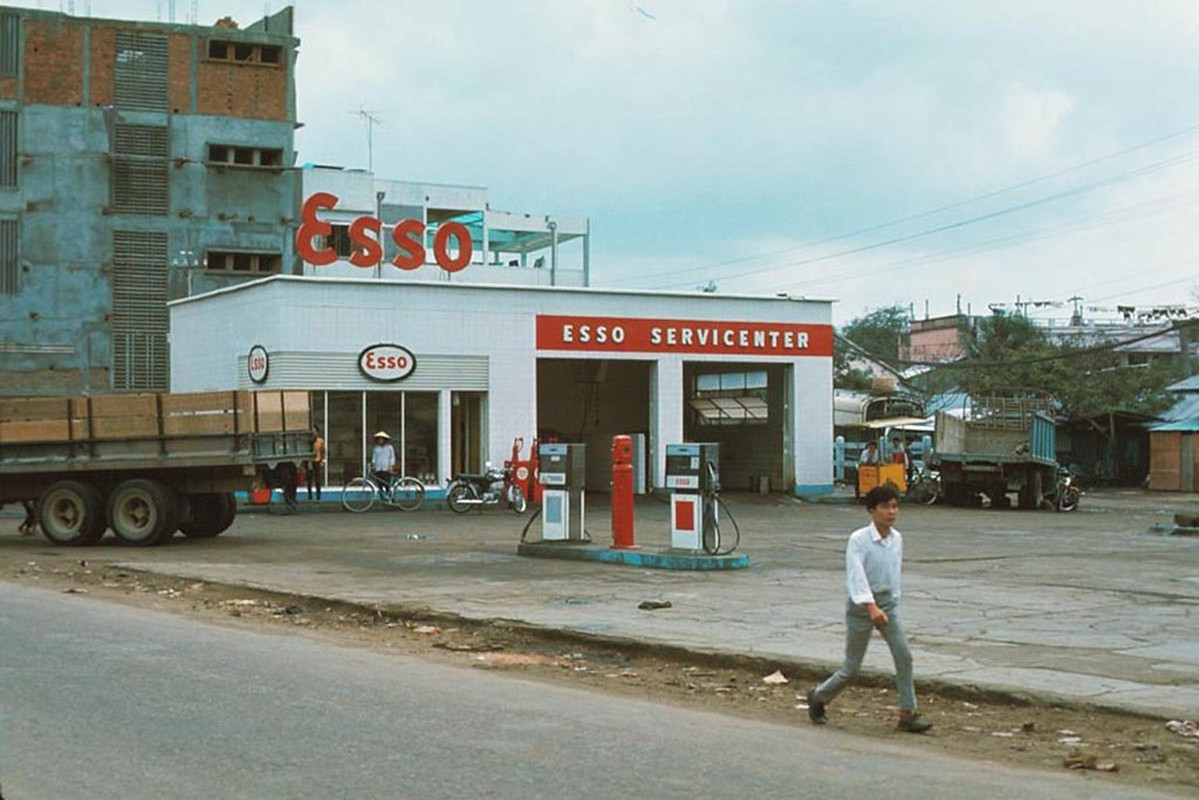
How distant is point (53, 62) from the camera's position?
2002 inches

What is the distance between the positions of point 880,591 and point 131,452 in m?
16.7

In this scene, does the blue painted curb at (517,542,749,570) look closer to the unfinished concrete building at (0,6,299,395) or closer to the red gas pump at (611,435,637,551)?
A: the red gas pump at (611,435,637,551)

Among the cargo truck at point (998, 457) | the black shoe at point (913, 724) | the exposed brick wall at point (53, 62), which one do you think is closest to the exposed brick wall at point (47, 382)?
the exposed brick wall at point (53, 62)

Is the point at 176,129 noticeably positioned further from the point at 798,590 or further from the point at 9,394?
the point at 798,590

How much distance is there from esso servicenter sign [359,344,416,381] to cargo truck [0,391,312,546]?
1226 cm

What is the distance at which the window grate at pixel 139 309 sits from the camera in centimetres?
5075

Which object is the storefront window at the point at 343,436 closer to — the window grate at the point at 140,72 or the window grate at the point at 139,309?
the window grate at the point at 139,309

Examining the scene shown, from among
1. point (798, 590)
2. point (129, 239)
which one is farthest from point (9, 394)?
point (798, 590)

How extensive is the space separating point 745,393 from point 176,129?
73.8 ft

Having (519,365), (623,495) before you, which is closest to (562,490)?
(623,495)

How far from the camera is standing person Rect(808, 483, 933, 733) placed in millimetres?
8938

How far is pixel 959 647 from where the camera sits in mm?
12289

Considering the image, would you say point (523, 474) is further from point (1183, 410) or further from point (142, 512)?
point (1183, 410)

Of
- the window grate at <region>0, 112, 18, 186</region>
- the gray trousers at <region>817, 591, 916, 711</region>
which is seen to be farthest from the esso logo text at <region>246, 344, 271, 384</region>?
the gray trousers at <region>817, 591, 916, 711</region>
